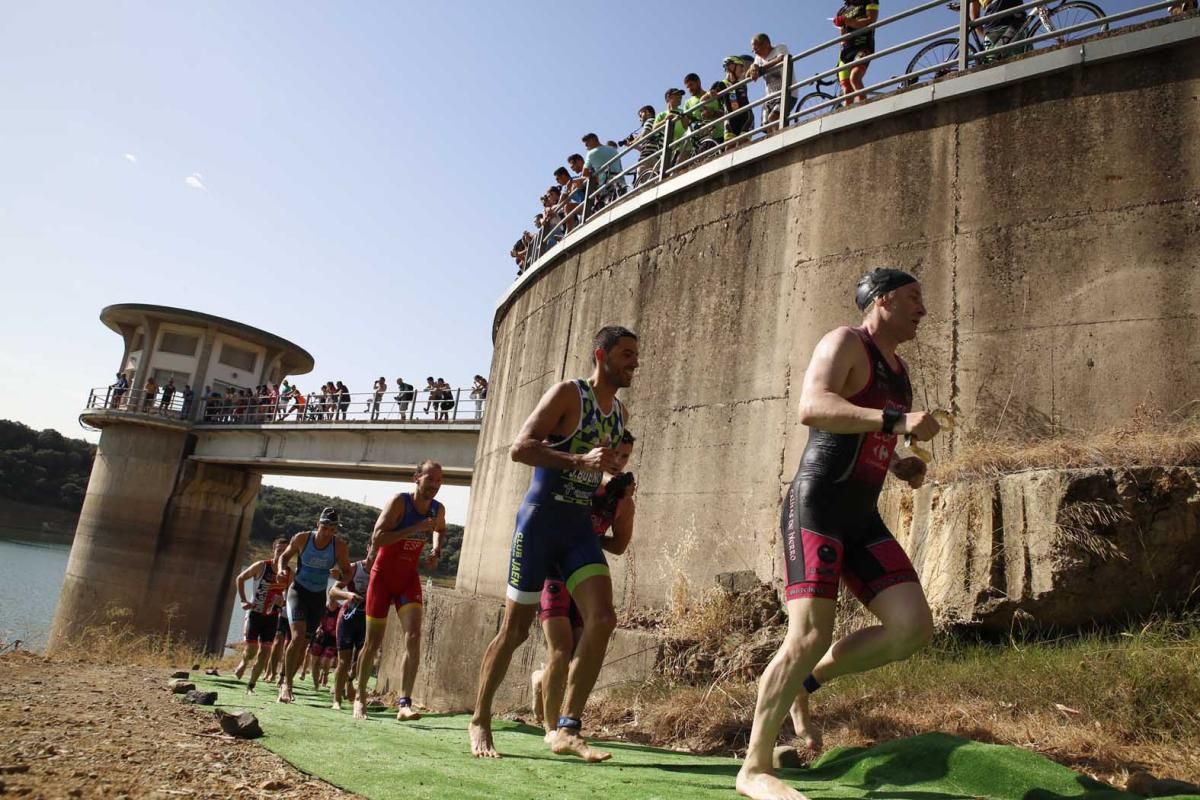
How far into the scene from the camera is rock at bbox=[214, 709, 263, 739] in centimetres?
386

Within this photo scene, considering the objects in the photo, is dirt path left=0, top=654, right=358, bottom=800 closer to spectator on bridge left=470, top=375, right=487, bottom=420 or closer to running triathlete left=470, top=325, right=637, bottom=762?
running triathlete left=470, top=325, right=637, bottom=762

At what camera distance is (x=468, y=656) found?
914 centimetres

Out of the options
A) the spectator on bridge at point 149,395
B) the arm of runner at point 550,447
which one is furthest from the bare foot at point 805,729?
the spectator on bridge at point 149,395

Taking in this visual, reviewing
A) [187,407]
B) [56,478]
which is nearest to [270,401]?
[187,407]

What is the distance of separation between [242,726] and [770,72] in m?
9.41

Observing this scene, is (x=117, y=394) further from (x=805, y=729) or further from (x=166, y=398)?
(x=805, y=729)

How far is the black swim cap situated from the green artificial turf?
1.98 meters

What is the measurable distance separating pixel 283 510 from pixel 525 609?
10908 cm

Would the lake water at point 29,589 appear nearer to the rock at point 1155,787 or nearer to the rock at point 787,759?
the rock at point 787,759

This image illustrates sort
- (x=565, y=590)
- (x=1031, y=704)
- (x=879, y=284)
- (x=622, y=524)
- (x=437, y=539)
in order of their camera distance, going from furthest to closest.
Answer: (x=437, y=539), (x=565, y=590), (x=622, y=524), (x=1031, y=704), (x=879, y=284)

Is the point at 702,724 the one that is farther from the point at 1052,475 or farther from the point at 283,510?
the point at 283,510

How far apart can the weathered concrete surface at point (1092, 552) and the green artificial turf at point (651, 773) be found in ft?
5.92

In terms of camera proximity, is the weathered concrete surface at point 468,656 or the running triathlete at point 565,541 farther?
the weathered concrete surface at point 468,656

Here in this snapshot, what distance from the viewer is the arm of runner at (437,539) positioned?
6.90 metres
